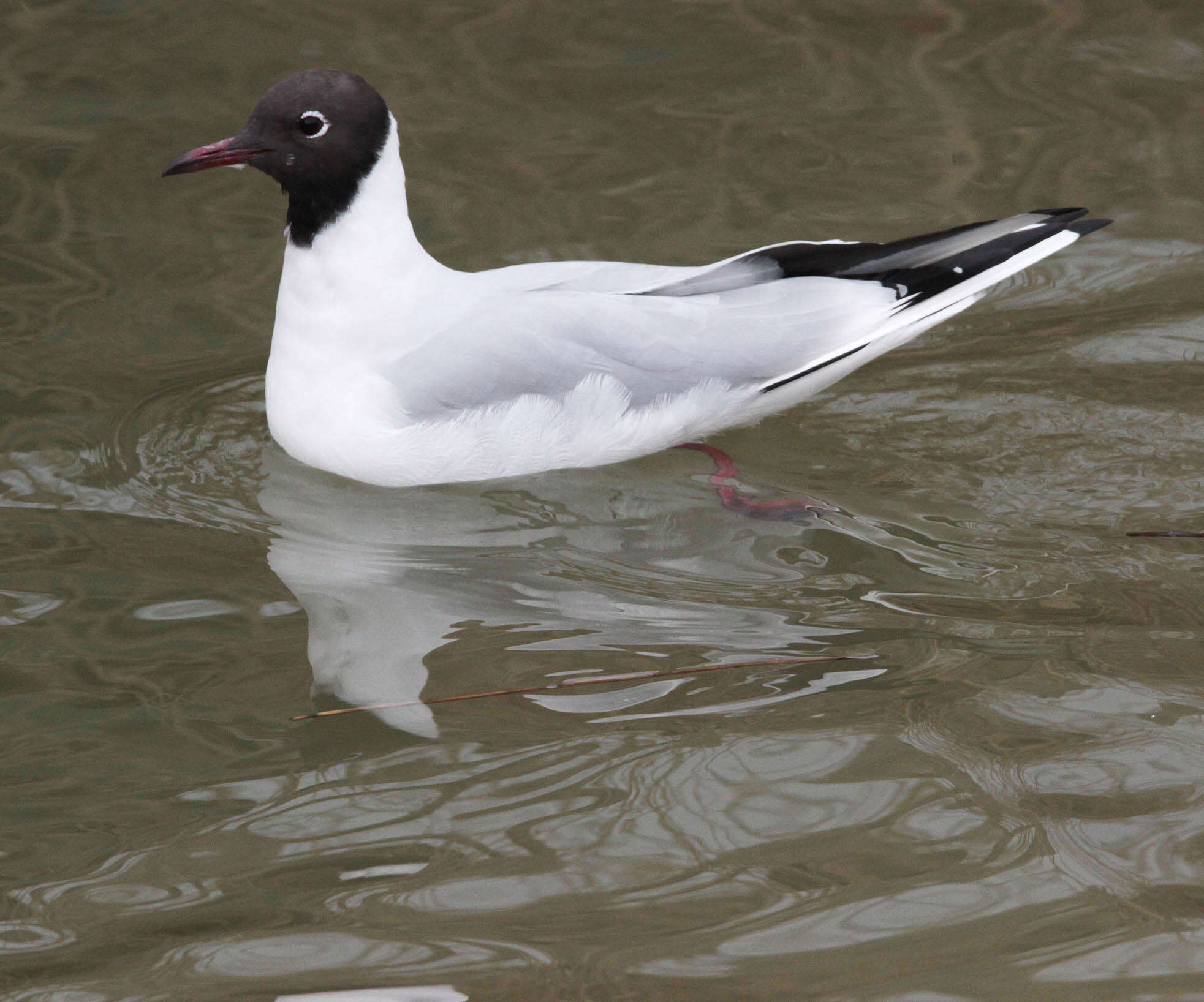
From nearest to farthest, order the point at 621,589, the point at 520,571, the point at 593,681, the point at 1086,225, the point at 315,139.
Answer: the point at 593,681
the point at 621,589
the point at 520,571
the point at 315,139
the point at 1086,225

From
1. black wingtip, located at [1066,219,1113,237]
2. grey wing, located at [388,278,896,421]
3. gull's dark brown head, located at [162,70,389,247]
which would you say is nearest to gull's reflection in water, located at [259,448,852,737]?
grey wing, located at [388,278,896,421]

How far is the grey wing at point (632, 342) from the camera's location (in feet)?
15.8

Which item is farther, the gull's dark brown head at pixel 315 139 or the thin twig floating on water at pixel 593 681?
the gull's dark brown head at pixel 315 139

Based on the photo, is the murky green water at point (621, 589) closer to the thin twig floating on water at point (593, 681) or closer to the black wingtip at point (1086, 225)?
the thin twig floating on water at point (593, 681)

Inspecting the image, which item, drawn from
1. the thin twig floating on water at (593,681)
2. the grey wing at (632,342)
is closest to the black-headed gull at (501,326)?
the grey wing at (632,342)

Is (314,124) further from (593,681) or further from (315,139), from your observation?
(593,681)

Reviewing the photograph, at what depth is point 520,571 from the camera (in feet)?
15.4

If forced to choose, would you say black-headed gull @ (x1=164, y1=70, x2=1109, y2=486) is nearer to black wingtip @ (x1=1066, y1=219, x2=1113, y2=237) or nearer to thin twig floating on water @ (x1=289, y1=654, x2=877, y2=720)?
black wingtip @ (x1=1066, y1=219, x2=1113, y2=237)

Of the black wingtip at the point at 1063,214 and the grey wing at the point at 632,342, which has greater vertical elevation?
the black wingtip at the point at 1063,214

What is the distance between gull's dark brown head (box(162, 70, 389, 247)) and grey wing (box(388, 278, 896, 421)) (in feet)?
1.84

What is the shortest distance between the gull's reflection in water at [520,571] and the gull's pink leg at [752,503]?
40 millimetres

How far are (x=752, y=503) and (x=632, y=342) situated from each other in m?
0.62

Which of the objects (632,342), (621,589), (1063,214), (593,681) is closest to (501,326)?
(632,342)

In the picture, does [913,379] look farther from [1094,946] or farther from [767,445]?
[1094,946]
